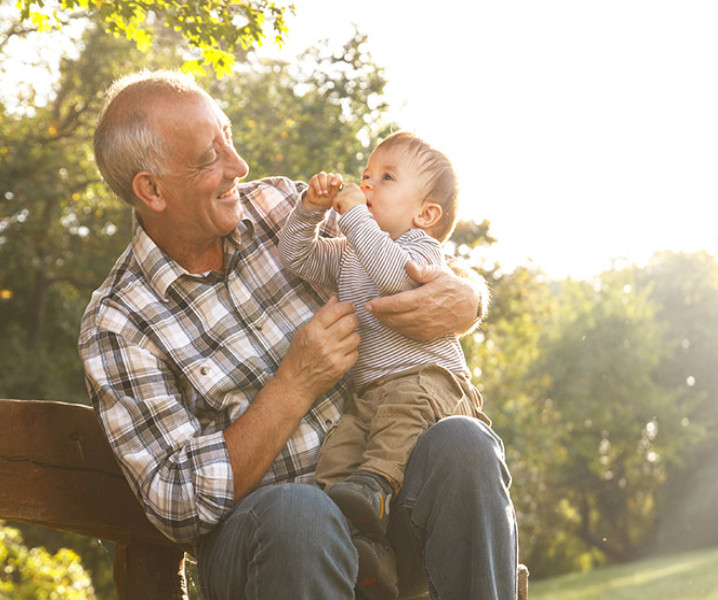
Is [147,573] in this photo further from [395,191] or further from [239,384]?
[395,191]

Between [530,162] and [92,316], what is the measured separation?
1695cm

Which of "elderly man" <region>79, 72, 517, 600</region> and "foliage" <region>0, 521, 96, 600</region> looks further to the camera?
"foliage" <region>0, 521, 96, 600</region>

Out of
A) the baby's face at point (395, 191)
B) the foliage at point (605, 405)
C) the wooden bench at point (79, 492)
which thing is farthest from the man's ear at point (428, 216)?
the foliage at point (605, 405)

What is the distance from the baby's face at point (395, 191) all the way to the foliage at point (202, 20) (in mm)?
1225

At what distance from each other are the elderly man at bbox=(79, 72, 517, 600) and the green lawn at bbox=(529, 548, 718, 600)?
15.2m

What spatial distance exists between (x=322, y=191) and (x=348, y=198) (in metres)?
0.07

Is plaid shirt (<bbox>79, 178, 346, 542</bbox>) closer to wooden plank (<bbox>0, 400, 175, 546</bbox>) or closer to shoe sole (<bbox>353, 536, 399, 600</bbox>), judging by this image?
wooden plank (<bbox>0, 400, 175, 546</bbox>)

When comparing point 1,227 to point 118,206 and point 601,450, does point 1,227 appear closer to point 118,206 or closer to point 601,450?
point 118,206

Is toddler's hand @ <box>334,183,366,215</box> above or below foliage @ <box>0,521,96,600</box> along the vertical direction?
above

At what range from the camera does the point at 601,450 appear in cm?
2738

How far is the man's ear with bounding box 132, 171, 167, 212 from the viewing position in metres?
2.71

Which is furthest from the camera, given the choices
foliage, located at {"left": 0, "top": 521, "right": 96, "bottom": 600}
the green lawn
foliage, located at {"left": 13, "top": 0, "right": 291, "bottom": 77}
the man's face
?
the green lawn

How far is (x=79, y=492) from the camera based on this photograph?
2.46 m

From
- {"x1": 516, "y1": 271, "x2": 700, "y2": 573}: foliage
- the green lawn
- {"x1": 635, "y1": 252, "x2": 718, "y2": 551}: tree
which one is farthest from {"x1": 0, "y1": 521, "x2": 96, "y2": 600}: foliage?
{"x1": 635, "y1": 252, "x2": 718, "y2": 551}: tree
